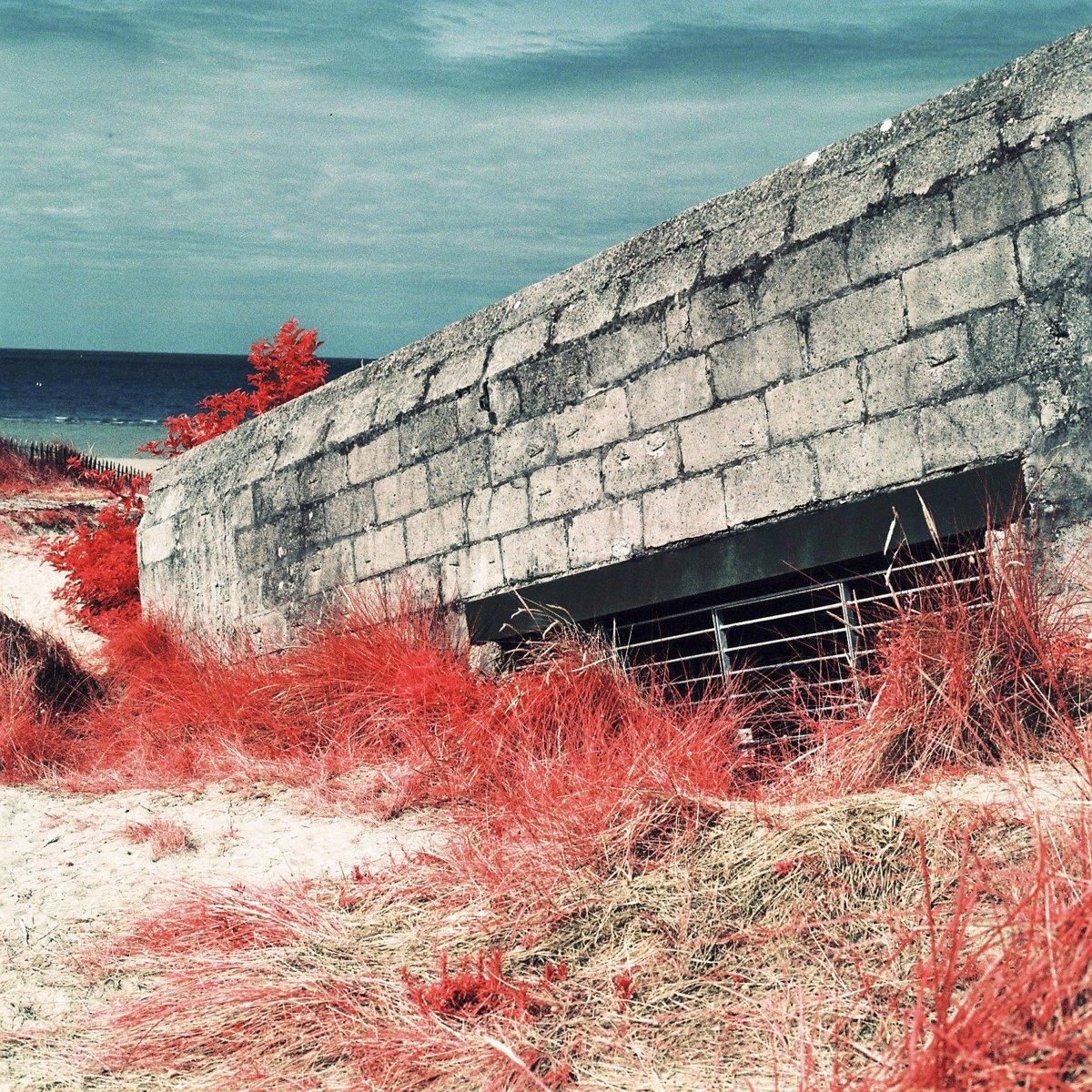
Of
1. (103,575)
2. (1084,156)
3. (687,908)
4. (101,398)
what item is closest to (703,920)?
(687,908)

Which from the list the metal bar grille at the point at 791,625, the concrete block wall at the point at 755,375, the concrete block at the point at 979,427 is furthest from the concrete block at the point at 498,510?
the concrete block at the point at 979,427

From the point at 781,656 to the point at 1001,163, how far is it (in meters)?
2.15

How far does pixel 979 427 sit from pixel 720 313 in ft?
3.77

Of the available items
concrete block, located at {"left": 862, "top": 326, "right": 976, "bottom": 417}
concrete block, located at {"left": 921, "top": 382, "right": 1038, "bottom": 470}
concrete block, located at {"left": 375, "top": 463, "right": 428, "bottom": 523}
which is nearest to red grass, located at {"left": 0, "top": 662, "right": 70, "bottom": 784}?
concrete block, located at {"left": 375, "top": 463, "right": 428, "bottom": 523}

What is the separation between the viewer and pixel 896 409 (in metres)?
3.76

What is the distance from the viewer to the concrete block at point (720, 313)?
4230mm

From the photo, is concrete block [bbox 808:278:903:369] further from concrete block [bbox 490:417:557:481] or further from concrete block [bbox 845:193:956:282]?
concrete block [bbox 490:417:557:481]

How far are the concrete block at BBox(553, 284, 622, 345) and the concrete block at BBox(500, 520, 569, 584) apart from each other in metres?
0.83

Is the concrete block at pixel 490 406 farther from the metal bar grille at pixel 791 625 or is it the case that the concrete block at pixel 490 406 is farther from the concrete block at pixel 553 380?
the metal bar grille at pixel 791 625

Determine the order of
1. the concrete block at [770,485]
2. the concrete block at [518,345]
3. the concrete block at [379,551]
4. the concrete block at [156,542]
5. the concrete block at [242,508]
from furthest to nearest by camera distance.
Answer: the concrete block at [156,542], the concrete block at [242,508], the concrete block at [379,551], the concrete block at [518,345], the concrete block at [770,485]

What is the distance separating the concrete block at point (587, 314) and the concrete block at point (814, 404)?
3.09ft

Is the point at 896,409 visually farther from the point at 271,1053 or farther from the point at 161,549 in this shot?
the point at 161,549

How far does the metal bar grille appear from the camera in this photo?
3.70 meters

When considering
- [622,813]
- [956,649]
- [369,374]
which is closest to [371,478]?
[369,374]
